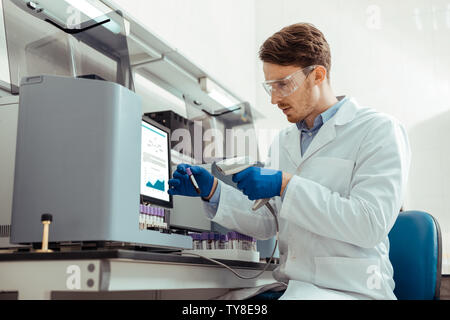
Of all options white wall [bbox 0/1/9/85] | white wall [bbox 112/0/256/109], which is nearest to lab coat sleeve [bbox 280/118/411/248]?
white wall [bbox 0/1/9/85]

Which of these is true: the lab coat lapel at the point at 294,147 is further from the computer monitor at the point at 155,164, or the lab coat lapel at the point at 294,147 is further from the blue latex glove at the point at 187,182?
the computer monitor at the point at 155,164

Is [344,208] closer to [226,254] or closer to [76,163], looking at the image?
[226,254]

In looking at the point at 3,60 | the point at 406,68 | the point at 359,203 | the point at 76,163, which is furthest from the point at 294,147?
the point at 406,68

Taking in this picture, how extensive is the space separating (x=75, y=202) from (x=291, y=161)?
2.64 feet

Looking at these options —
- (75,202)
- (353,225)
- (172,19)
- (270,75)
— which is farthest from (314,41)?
(172,19)

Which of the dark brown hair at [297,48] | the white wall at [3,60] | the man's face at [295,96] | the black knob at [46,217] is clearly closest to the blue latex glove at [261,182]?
the man's face at [295,96]

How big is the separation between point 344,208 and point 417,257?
0.47 metres

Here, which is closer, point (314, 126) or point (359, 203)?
point (359, 203)

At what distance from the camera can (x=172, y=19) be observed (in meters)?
2.88

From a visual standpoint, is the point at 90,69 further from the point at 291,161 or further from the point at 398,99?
the point at 398,99

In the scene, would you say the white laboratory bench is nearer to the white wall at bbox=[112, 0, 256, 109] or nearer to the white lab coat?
the white lab coat

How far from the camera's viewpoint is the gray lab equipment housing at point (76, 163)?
3.53 ft

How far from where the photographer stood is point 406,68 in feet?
12.1

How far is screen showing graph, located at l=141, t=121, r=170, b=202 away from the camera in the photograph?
55.4 inches
